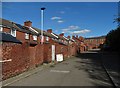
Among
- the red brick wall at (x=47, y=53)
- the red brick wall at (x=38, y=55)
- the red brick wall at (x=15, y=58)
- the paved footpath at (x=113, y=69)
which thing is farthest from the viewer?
the red brick wall at (x=47, y=53)

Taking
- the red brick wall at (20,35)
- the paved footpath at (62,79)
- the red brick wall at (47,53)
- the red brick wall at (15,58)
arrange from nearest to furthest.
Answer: the paved footpath at (62,79) < the red brick wall at (15,58) < the red brick wall at (47,53) < the red brick wall at (20,35)

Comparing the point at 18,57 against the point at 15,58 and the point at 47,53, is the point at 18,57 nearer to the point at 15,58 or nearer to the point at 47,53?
the point at 15,58

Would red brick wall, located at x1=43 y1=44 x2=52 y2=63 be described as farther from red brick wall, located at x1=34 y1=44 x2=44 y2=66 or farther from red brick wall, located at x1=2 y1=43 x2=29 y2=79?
red brick wall, located at x1=2 y1=43 x2=29 y2=79

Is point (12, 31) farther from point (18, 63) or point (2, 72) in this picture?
point (2, 72)

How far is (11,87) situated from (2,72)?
6.62 feet

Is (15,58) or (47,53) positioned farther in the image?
(47,53)

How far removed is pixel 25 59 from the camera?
1543 centimetres

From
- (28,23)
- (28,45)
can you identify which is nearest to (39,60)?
(28,45)

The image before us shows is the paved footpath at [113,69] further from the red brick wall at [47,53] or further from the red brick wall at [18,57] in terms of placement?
the red brick wall at [47,53]

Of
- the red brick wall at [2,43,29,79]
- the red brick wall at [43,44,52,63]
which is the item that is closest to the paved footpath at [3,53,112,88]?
the red brick wall at [2,43,29,79]

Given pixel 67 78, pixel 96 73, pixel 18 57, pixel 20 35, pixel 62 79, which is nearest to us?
pixel 62 79

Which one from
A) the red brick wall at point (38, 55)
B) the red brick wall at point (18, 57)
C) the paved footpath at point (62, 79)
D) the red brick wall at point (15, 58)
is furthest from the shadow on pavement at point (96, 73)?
the red brick wall at point (15, 58)

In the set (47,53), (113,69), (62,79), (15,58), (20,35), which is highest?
(20,35)

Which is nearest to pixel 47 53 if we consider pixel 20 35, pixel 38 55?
pixel 38 55
